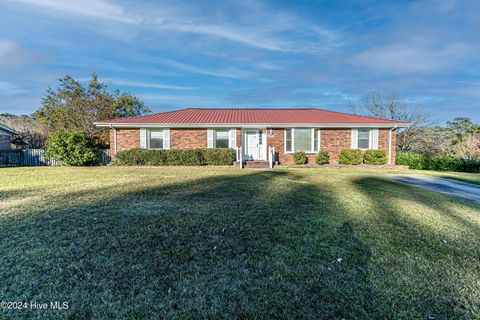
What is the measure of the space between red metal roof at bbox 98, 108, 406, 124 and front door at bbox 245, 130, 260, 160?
100 cm

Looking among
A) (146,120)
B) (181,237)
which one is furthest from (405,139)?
(181,237)

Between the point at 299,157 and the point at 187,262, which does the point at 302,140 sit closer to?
the point at 299,157

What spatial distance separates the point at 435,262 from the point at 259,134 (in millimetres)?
15283

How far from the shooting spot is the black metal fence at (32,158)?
17.0 m

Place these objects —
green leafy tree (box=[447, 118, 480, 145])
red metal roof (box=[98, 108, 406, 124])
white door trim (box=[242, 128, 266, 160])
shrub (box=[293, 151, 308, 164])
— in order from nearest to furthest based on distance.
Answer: shrub (box=[293, 151, 308, 164]) < red metal roof (box=[98, 108, 406, 124]) < white door trim (box=[242, 128, 266, 160]) < green leafy tree (box=[447, 118, 480, 145])

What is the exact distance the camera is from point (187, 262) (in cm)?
318

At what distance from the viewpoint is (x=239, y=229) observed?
166 inches

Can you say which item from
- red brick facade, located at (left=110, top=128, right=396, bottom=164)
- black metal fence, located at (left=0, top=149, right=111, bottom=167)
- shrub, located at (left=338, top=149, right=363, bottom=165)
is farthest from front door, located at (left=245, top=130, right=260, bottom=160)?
black metal fence, located at (left=0, top=149, right=111, bottom=167)

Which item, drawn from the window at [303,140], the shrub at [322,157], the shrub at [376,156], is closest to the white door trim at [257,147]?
the window at [303,140]

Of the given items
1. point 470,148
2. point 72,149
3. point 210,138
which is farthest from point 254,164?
point 470,148

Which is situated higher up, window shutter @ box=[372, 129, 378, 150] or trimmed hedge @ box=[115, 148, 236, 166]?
window shutter @ box=[372, 129, 378, 150]

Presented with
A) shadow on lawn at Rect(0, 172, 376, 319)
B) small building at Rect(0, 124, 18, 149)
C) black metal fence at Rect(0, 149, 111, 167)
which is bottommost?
shadow on lawn at Rect(0, 172, 376, 319)

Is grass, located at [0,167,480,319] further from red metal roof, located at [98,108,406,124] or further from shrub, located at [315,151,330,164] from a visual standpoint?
red metal roof, located at [98,108,406,124]

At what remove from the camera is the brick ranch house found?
683 inches
